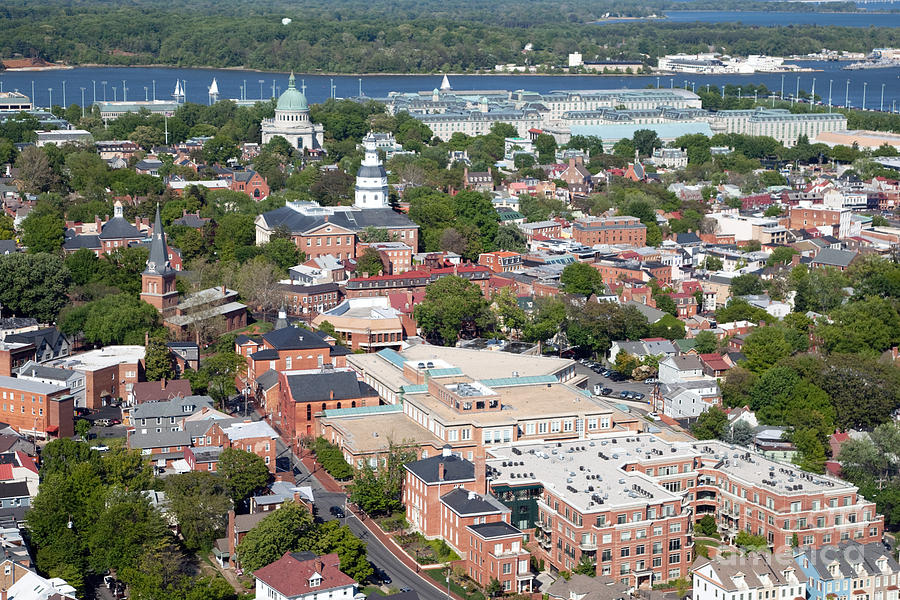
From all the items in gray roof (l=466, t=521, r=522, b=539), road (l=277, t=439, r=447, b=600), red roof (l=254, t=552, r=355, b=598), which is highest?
gray roof (l=466, t=521, r=522, b=539)

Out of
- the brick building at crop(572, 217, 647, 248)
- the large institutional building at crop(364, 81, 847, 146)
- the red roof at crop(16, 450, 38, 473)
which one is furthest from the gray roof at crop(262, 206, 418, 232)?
the large institutional building at crop(364, 81, 847, 146)

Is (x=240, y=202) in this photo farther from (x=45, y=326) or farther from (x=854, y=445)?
(x=854, y=445)

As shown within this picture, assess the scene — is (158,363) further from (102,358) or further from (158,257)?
(158,257)

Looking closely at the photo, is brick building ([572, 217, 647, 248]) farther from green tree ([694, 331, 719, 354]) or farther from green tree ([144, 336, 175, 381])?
green tree ([144, 336, 175, 381])

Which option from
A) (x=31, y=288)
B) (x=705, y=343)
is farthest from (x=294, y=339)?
(x=705, y=343)

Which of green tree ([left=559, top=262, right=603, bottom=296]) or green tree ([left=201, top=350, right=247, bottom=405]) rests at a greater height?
green tree ([left=559, top=262, right=603, bottom=296])

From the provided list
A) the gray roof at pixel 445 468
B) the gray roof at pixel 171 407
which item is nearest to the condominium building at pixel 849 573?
the gray roof at pixel 445 468
